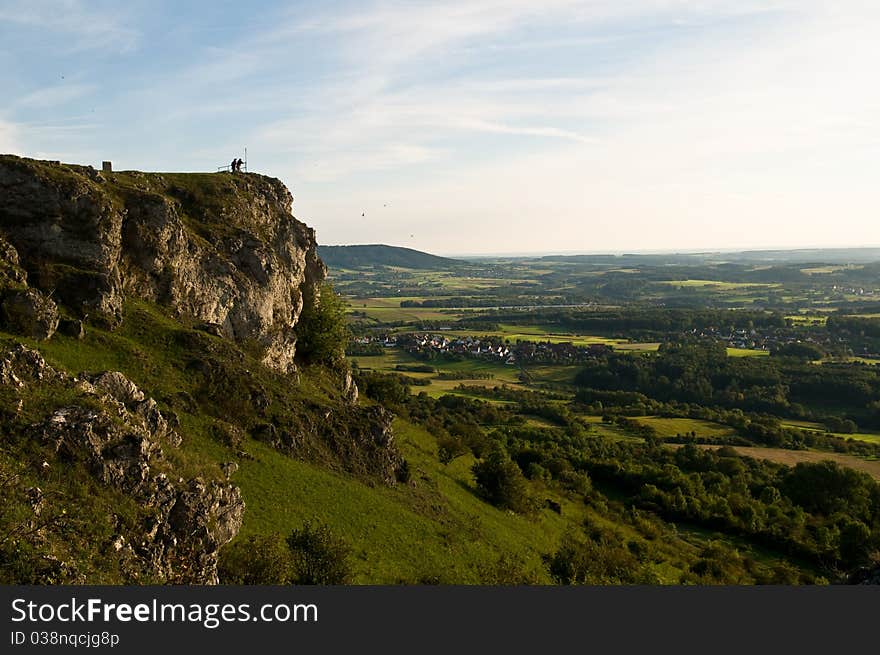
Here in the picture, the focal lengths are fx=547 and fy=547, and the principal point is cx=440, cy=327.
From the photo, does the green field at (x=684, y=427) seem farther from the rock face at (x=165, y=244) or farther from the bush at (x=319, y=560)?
the bush at (x=319, y=560)

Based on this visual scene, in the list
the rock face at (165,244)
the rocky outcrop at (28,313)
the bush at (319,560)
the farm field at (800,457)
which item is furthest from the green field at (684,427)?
the rocky outcrop at (28,313)

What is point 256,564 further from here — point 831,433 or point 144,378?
point 831,433

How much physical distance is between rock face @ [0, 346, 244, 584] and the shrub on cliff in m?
39.2

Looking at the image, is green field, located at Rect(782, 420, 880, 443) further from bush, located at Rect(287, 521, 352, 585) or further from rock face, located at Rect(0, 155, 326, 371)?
bush, located at Rect(287, 521, 352, 585)

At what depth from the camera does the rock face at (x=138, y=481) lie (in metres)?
21.9

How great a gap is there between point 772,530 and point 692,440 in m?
62.6

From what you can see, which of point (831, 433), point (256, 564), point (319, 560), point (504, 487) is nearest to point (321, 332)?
point (504, 487)

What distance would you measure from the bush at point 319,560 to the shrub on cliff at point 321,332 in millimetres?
42307

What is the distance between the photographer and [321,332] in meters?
67.2

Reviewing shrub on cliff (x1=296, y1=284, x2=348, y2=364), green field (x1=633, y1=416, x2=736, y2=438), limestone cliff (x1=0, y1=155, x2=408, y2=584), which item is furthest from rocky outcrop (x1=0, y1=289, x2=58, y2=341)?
green field (x1=633, y1=416, x2=736, y2=438)

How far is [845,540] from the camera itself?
67812 millimetres

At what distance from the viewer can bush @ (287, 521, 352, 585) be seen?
80.3ft

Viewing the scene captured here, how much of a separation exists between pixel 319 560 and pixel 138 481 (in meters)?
8.53

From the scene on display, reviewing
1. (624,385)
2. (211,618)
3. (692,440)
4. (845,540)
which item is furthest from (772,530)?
(624,385)
